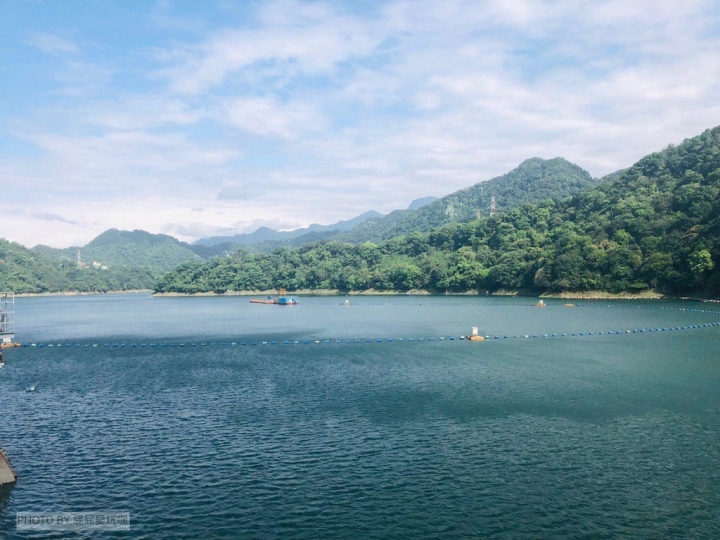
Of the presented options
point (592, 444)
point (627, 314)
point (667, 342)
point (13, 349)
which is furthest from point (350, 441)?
point (627, 314)

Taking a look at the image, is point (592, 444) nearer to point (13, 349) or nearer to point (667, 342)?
point (667, 342)

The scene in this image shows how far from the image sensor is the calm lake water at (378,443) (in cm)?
1658

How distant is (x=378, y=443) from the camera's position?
23031mm

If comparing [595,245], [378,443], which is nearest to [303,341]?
[378,443]

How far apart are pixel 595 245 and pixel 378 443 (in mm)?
112488

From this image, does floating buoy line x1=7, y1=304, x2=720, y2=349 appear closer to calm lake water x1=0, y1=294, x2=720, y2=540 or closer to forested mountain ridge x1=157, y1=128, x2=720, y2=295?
calm lake water x1=0, y1=294, x2=720, y2=540

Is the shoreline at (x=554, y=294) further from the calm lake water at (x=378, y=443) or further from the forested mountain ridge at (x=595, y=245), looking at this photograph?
the calm lake water at (x=378, y=443)

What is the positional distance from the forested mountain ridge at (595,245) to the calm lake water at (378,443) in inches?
2506

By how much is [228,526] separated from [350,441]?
8.03m

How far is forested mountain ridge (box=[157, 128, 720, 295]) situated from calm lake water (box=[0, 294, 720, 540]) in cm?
6364

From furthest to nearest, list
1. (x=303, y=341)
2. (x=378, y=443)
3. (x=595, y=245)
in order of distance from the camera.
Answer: (x=595, y=245), (x=303, y=341), (x=378, y=443)

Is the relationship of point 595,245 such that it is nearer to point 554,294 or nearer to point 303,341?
point 554,294

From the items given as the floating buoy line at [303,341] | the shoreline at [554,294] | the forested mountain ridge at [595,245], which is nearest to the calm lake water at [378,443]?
the floating buoy line at [303,341]

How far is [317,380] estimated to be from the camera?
36.5 metres
